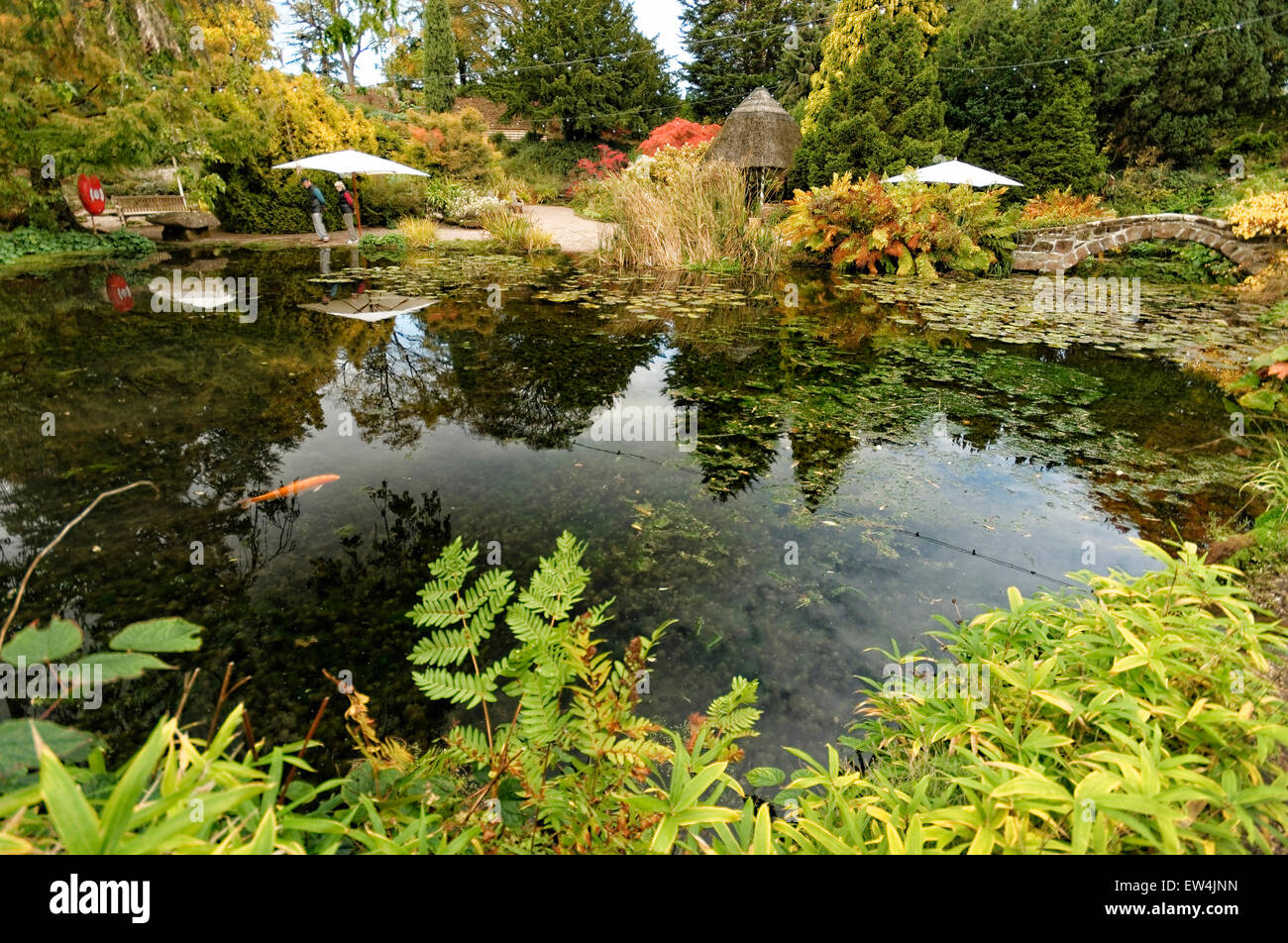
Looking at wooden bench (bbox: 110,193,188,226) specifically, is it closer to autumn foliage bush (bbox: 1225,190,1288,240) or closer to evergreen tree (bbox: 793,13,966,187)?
evergreen tree (bbox: 793,13,966,187)

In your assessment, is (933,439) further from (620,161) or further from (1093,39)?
(620,161)

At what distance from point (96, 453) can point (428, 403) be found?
1834mm

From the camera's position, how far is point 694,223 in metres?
9.53

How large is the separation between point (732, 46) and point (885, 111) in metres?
14.1

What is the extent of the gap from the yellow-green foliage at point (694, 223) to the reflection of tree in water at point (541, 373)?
354cm

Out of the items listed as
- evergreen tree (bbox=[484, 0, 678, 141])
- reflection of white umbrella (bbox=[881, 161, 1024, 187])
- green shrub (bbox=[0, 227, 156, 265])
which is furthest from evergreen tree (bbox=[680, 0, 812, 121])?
green shrub (bbox=[0, 227, 156, 265])

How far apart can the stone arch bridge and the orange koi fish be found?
11448mm

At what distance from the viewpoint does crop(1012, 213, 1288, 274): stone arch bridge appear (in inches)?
363

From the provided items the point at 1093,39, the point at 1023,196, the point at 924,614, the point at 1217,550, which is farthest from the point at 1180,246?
the point at 924,614

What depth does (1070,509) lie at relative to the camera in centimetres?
314

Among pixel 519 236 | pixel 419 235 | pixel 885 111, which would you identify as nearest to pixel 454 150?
pixel 419 235

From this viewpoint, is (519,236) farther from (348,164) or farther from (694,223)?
(694,223)

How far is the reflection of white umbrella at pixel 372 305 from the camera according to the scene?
6.80 m

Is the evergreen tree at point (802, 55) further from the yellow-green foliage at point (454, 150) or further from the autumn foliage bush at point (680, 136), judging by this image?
the yellow-green foliage at point (454, 150)
